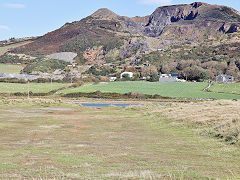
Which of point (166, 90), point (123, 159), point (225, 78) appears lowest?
point (166, 90)

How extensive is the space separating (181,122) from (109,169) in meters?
24.5

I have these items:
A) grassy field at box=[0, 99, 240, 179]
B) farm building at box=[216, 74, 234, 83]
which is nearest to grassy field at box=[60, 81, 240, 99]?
farm building at box=[216, 74, 234, 83]

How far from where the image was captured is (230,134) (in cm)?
2475

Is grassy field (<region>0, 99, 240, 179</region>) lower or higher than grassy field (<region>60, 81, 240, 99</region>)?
higher

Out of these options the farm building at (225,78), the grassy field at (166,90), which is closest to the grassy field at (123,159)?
the grassy field at (166,90)

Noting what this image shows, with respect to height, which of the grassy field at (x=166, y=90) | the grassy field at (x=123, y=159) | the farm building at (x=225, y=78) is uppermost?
the farm building at (x=225, y=78)

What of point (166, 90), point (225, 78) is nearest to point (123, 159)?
point (166, 90)

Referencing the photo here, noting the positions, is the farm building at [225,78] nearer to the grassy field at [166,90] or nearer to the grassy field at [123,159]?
the grassy field at [166,90]

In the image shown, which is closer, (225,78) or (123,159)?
(123,159)

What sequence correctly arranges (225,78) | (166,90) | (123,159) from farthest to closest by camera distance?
(225,78), (166,90), (123,159)

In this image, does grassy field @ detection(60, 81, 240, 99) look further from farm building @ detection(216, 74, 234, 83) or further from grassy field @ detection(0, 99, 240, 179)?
grassy field @ detection(0, 99, 240, 179)

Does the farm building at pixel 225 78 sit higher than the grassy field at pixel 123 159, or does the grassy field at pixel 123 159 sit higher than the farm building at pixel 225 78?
the farm building at pixel 225 78

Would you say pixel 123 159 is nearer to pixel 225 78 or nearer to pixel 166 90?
pixel 166 90

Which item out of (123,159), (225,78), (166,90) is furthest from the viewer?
(225,78)
